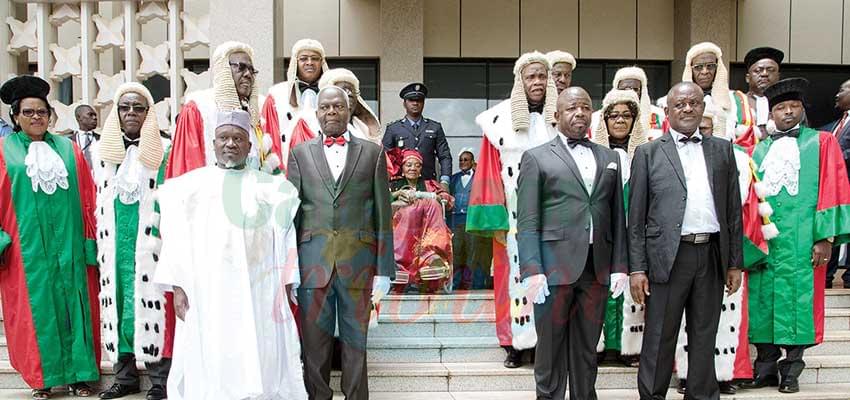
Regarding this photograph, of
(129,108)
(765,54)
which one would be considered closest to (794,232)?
(765,54)

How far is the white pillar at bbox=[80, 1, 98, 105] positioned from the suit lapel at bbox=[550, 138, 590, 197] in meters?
5.22

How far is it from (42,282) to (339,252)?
8.15 feet

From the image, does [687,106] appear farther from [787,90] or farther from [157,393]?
[157,393]

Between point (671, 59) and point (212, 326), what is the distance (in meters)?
10.0

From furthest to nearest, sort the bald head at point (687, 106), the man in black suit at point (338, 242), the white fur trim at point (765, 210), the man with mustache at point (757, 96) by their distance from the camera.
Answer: the man with mustache at point (757, 96) < the white fur trim at point (765, 210) < the bald head at point (687, 106) < the man in black suit at point (338, 242)

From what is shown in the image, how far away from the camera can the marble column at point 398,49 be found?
1182cm

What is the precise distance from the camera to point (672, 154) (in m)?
5.14

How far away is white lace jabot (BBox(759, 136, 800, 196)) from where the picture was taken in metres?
6.06

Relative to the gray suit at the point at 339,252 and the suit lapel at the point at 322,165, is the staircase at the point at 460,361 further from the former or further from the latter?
the suit lapel at the point at 322,165

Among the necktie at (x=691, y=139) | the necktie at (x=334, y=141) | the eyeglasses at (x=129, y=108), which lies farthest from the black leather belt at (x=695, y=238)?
the eyeglasses at (x=129, y=108)

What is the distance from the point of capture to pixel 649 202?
518 cm

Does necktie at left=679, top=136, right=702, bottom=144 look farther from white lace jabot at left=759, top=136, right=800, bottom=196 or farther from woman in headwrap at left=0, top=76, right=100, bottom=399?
woman in headwrap at left=0, top=76, right=100, bottom=399

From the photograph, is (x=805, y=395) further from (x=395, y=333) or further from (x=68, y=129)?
(x=68, y=129)

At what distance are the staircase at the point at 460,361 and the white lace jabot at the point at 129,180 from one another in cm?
144
